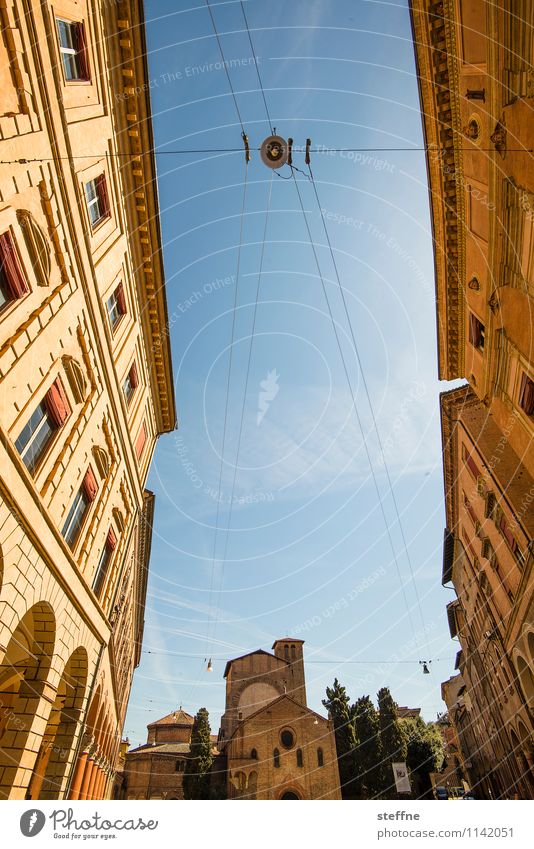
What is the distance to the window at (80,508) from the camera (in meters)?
11.2

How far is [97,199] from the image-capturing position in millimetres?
11859

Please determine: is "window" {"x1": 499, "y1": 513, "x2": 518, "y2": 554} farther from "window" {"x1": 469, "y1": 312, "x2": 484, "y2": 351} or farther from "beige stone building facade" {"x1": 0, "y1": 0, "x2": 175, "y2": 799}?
"beige stone building facade" {"x1": 0, "y1": 0, "x2": 175, "y2": 799}

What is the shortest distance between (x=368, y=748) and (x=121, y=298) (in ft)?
140

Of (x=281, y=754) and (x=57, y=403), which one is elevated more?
(x=281, y=754)

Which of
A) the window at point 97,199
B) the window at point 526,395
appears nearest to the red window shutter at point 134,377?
the window at point 97,199

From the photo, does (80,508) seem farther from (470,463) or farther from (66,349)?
(470,463)

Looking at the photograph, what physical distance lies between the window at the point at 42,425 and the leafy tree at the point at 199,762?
128ft

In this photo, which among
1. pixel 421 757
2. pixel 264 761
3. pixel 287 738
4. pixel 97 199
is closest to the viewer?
pixel 97 199

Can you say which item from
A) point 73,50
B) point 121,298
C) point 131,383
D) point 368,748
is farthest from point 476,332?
point 368,748

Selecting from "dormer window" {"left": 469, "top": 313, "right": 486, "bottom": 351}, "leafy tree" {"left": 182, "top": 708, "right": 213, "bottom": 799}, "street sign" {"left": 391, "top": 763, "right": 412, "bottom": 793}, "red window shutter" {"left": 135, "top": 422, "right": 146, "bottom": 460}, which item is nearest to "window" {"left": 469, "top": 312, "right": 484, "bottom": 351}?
"dormer window" {"left": 469, "top": 313, "right": 486, "bottom": 351}

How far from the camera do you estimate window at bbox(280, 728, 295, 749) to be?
39.4 metres

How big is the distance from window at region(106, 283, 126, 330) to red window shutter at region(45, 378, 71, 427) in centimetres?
423
